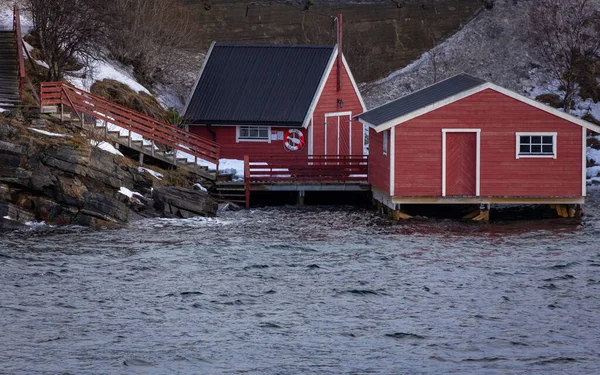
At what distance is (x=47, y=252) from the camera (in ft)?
87.9

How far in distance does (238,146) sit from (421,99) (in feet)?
27.9

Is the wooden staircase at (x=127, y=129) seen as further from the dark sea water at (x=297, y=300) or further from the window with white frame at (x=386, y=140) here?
the window with white frame at (x=386, y=140)

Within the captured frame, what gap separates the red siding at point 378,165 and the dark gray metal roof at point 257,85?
3.85 meters

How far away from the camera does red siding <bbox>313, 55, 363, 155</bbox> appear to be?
1639 inches

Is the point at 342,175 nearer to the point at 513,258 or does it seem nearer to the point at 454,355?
the point at 513,258

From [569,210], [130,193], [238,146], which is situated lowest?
[569,210]

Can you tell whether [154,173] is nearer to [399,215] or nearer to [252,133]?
[252,133]

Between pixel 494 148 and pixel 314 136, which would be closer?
pixel 494 148

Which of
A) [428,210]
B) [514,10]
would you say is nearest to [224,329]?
[428,210]

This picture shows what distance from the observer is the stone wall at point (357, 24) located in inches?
2361

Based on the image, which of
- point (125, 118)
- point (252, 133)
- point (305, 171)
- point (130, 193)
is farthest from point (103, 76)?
point (130, 193)

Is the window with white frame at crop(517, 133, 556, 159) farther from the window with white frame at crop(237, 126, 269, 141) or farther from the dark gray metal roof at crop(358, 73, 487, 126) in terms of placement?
the window with white frame at crop(237, 126, 269, 141)

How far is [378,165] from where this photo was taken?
3672 cm

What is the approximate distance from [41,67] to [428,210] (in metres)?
15.5
